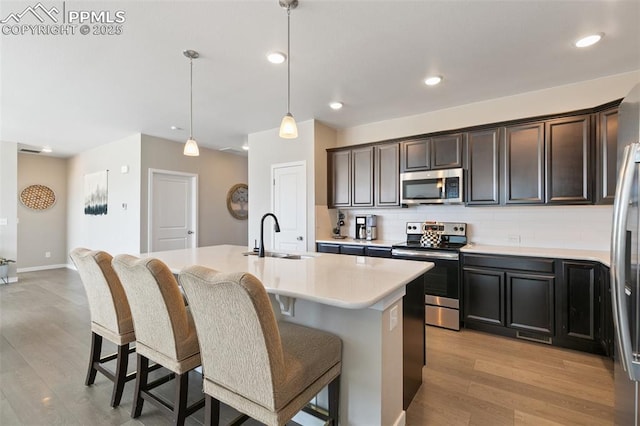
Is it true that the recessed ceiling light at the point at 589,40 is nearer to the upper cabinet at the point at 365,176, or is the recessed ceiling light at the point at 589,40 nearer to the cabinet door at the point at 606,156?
the cabinet door at the point at 606,156

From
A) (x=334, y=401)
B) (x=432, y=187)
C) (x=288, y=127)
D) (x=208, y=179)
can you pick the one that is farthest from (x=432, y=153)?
(x=208, y=179)

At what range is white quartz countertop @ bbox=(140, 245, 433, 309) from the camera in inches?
54.4

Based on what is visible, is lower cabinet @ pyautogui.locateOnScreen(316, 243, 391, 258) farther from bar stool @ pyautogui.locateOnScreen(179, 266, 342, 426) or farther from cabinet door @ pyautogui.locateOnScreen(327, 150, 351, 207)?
bar stool @ pyautogui.locateOnScreen(179, 266, 342, 426)

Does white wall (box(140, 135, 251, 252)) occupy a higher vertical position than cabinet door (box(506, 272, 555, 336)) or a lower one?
higher

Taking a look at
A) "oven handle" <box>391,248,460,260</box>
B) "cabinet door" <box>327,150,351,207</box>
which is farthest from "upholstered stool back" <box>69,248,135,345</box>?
"cabinet door" <box>327,150,351,207</box>

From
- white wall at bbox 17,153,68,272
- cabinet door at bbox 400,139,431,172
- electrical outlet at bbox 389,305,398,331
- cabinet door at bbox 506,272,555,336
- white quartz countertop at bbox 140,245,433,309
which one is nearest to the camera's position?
white quartz countertop at bbox 140,245,433,309

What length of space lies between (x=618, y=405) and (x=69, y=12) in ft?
13.7

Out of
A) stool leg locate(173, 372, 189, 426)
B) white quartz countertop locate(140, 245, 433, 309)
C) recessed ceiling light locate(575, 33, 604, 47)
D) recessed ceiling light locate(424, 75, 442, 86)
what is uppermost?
recessed ceiling light locate(424, 75, 442, 86)

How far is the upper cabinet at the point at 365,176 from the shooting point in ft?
13.5

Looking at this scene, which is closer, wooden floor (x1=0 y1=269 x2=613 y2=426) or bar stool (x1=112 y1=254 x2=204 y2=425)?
bar stool (x1=112 y1=254 x2=204 y2=425)

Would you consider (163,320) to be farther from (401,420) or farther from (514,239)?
(514,239)

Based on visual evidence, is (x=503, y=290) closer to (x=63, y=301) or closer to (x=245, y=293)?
(x=245, y=293)

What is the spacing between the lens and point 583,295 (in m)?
2.73

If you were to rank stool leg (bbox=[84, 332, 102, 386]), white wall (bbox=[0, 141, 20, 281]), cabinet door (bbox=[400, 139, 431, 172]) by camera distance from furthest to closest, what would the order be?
white wall (bbox=[0, 141, 20, 281]) → cabinet door (bbox=[400, 139, 431, 172]) → stool leg (bbox=[84, 332, 102, 386])
